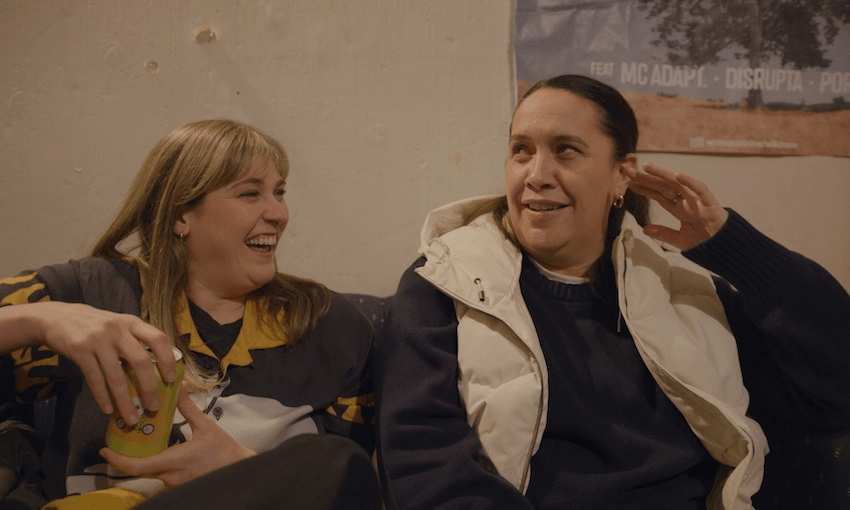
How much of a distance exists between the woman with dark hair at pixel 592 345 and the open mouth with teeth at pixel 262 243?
0.29 m

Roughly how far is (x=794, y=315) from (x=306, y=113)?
1.17 m

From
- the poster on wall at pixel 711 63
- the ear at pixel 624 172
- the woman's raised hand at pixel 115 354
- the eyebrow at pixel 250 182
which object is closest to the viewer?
the woman's raised hand at pixel 115 354

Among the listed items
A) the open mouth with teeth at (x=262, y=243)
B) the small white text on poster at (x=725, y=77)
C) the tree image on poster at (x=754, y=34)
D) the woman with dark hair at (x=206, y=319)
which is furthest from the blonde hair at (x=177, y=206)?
the tree image on poster at (x=754, y=34)

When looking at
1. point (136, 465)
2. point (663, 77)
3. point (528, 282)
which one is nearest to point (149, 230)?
point (136, 465)

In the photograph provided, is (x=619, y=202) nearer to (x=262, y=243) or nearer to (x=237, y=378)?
(x=262, y=243)

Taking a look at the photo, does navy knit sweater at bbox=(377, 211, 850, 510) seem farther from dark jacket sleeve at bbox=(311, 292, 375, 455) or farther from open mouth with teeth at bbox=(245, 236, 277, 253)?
open mouth with teeth at bbox=(245, 236, 277, 253)

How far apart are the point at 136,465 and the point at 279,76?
3.40 feet

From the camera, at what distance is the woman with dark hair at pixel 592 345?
1.18m

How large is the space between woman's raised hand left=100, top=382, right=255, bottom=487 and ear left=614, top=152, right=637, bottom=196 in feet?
2.98

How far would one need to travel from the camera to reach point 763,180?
1785 mm

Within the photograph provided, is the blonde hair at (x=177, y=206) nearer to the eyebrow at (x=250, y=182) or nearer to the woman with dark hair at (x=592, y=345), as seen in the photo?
the eyebrow at (x=250, y=182)

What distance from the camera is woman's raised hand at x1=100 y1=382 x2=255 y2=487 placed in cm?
90

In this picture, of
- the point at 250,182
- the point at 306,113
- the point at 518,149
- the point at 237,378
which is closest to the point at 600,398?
the point at 518,149

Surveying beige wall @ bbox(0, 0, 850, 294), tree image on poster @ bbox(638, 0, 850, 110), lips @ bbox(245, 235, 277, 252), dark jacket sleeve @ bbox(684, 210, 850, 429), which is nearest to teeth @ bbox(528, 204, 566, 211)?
dark jacket sleeve @ bbox(684, 210, 850, 429)
